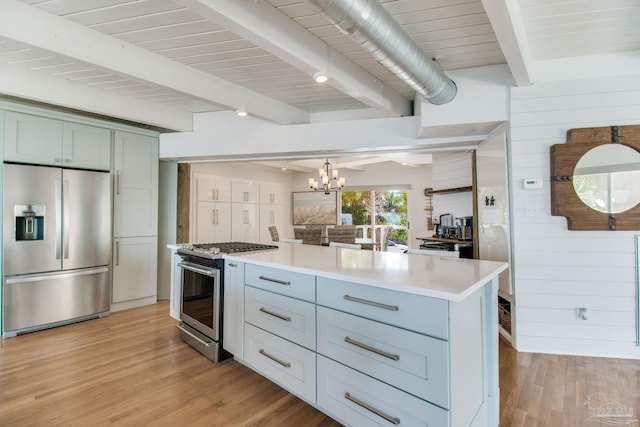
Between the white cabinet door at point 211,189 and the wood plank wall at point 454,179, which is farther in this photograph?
the white cabinet door at point 211,189

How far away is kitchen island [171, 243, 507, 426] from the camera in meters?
1.39

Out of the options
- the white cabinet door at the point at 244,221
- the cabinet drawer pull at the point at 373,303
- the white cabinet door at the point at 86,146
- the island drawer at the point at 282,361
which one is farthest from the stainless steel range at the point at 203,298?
the white cabinet door at the point at 244,221

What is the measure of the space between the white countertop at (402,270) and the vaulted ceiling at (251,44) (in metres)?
1.30

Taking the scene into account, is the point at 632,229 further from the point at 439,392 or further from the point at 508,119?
the point at 439,392

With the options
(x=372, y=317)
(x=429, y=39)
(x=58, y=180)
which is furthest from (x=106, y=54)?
(x=372, y=317)

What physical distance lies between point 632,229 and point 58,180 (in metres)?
5.32

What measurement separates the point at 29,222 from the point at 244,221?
13.7ft

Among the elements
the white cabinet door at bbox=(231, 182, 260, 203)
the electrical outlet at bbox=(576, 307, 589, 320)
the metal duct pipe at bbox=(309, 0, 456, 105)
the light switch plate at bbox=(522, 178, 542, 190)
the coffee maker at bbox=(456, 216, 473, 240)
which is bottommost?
the electrical outlet at bbox=(576, 307, 589, 320)

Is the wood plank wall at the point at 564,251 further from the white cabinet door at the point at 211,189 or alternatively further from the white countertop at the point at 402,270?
the white cabinet door at the point at 211,189

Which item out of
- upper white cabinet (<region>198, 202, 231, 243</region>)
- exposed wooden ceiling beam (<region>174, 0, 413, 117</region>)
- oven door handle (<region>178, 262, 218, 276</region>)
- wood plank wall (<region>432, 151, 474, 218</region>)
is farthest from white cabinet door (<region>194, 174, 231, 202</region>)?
exposed wooden ceiling beam (<region>174, 0, 413, 117</region>)

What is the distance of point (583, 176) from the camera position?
272cm

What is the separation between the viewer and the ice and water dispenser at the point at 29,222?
3.18 meters

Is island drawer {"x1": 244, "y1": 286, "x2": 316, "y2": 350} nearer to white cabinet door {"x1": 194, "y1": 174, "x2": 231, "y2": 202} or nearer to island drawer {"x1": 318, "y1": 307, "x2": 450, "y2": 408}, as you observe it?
island drawer {"x1": 318, "y1": 307, "x2": 450, "y2": 408}

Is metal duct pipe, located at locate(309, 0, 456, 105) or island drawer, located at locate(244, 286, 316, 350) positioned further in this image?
island drawer, located at locate(244, 286, 316, 350)
